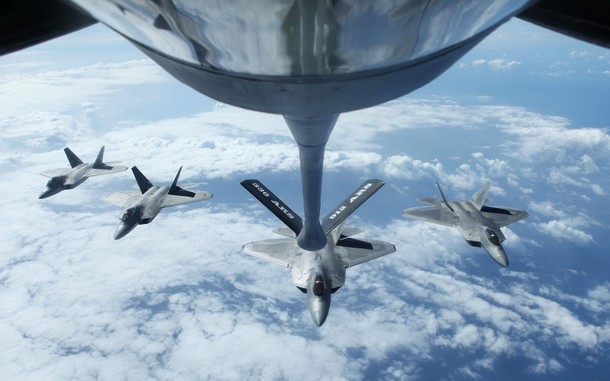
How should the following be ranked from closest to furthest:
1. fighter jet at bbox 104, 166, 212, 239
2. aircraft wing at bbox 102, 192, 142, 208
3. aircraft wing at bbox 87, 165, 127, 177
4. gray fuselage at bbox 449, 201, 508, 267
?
1. gray fuselage at bbox 449, 201, 508, 267
2. fighter jet at bbox 104, 166, 212, 239
3. aircraft wing at bbox 102, 192, 142, 208
4. aircraft wing at bbox 87, 165, 127, 177

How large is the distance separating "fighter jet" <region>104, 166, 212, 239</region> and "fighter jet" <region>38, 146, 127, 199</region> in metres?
1.76

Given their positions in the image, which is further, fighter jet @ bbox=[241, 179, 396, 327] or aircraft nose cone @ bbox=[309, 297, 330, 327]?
aircraft nose cone @ bbox=[309, 297, 330, 327]

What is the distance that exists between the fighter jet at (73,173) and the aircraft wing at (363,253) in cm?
1359

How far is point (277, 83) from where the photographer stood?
158 cm

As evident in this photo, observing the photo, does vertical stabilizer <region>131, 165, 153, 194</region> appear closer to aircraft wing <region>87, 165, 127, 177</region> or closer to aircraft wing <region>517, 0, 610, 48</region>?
aircraft wing <region>87, 165, 127, 177</region>

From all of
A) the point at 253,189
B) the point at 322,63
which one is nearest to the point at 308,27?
the point at 322,63

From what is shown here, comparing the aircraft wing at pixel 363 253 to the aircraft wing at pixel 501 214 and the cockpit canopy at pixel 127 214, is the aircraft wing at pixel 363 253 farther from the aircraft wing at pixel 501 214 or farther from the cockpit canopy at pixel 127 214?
A: the cockpit canopy at pixel 127 214

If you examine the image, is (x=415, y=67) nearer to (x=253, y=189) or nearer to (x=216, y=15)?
(x=216, y=15)

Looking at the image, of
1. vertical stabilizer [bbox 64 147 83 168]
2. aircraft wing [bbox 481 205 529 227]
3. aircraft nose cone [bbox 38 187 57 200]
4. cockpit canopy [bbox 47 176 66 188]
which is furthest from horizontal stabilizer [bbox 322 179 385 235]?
vertical stabilizer [bbox 64 147 83 168]

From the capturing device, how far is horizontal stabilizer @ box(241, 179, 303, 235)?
1174 centimetres

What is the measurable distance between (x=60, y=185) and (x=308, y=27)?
944 inches

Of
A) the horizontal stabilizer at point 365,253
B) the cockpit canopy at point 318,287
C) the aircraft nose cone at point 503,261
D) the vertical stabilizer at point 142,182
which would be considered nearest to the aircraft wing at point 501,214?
the aircraft nose cone at point 503,261

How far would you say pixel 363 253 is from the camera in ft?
52.0

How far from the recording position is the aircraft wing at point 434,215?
17.3m
